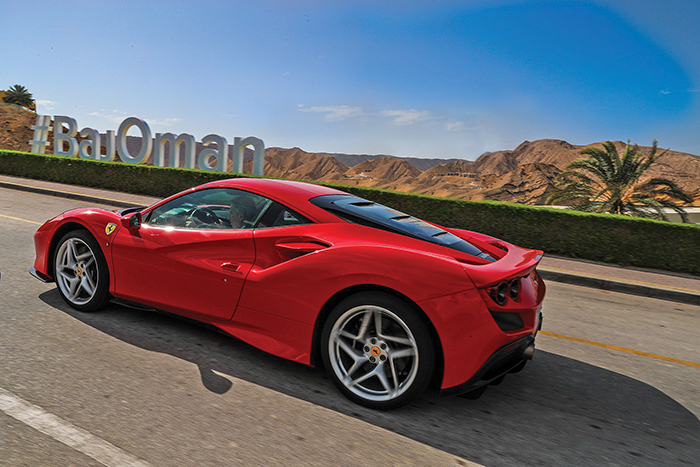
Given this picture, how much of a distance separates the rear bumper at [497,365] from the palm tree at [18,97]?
10565 centimetres

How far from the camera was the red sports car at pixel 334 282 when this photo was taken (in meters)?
2.79

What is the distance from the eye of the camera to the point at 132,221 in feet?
12.8

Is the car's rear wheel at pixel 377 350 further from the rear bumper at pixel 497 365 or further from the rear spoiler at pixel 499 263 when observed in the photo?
the rear spoiler at pixel 499 263

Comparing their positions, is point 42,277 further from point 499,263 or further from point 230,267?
point 499,263

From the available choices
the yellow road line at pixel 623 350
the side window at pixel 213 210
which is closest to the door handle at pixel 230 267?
the side window at pixel 213 210

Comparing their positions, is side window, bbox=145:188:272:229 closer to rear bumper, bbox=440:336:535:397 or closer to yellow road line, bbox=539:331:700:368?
rear bumper, bbox=440:336:535:397

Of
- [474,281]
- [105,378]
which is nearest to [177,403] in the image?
[105,378]

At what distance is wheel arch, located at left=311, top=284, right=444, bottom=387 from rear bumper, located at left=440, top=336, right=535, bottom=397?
5.2 inches

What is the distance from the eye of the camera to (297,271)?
124 inches

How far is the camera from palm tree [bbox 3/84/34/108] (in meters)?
87.1

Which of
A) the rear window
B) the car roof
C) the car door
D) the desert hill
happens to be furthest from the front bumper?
the desert hill

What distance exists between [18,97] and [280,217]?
10556 cm

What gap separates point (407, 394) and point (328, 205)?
4.58 feet

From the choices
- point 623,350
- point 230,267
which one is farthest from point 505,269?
point 623,350
